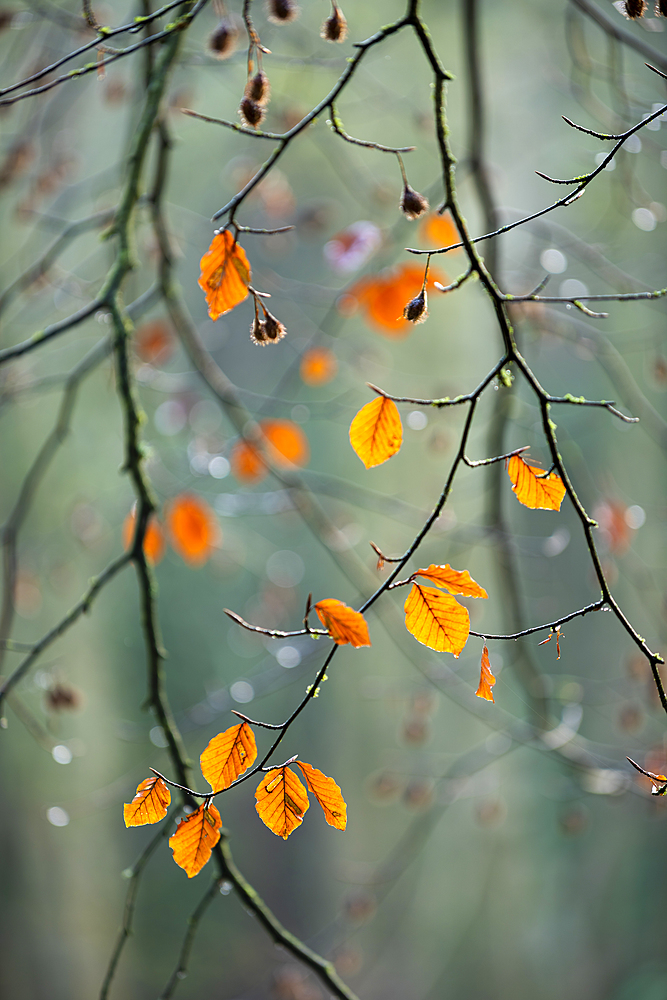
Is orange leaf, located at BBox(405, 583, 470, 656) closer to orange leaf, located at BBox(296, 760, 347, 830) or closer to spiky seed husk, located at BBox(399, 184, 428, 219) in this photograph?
orange leaf, located at BBox(296, 760, 347, 830)

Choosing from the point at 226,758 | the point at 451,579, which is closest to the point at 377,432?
the point at 451,579

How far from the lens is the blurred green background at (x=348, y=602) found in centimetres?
204

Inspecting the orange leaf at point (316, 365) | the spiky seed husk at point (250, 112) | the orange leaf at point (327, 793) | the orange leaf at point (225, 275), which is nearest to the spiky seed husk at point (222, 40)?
the spiky seed husk at point (250, 112)

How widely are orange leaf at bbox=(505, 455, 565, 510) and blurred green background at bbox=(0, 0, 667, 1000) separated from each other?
→ 4.87 feet

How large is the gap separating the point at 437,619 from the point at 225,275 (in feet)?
0.74

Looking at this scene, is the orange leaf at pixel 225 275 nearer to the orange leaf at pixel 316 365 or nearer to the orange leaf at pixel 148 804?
the orange leaf at pixel 148 804

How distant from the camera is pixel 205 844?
1.27 feet

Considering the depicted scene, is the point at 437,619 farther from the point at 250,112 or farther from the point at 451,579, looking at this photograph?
the point at 250,112

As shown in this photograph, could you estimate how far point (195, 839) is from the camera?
0.39m

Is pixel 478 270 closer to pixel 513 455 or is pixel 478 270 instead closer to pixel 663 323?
pixel 513 455

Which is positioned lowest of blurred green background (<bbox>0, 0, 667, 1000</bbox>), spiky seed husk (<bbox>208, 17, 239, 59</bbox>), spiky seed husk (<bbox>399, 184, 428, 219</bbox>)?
blurred green background (<bbox>0, 0, 667, 1000</bbox>)

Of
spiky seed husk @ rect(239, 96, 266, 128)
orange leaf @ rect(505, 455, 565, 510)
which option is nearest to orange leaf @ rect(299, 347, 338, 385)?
spiky seed husk @ rect(239, 96, 266, 128)

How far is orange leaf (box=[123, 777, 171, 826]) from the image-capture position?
1.28 ft

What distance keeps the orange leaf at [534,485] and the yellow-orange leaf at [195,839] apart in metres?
0.26
